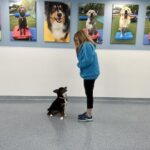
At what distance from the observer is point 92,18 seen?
4.19 m

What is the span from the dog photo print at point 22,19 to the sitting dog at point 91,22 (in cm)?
90

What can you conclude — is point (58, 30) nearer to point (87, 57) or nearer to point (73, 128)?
point (87, 57)

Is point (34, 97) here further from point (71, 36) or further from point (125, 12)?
point (125, 12)

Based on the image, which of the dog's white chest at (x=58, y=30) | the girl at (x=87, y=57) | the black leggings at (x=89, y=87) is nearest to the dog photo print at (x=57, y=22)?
the dog's white chest at (x=58, y=30)

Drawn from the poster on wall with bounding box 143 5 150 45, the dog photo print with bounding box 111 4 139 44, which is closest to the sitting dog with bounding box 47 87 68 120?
the dog photo print with bounding box 111 4 139 44

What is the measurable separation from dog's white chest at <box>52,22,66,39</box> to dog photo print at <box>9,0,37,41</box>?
0.32m

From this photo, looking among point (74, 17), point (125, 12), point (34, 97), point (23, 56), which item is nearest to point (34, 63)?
point (23, 56)

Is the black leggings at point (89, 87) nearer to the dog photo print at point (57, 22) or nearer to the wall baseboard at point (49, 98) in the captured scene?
the wall baseboard at point (49, 98)

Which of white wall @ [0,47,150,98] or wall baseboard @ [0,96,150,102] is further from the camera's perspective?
wall baseboard @ [0,96,150,102]

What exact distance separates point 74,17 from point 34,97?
1.56 metres

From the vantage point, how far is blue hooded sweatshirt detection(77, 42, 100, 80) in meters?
3.26

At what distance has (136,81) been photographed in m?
4.47

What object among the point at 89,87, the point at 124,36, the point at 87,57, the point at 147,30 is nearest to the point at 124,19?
the point at 124,36

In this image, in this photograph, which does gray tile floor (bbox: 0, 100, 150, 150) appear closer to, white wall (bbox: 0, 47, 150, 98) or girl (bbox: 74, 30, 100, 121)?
white wall (bbox: 0, 47, 150, 98)
